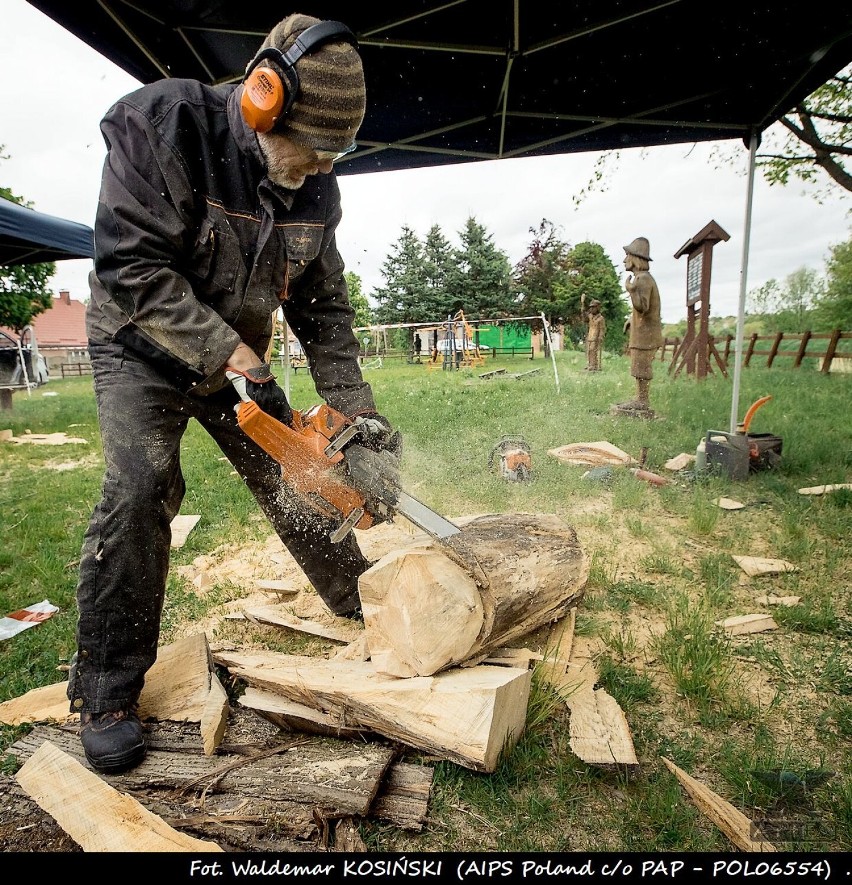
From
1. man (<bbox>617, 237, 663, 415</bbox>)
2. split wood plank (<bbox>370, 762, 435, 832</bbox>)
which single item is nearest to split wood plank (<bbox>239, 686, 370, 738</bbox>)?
split wood plank (<bbox>370, 762, 435, 832</bbox>)

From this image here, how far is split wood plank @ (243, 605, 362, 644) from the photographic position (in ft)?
6.59

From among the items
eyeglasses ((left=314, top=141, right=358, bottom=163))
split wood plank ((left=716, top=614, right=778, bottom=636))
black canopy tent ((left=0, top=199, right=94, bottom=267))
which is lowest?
split wood plank ((left=716, top=614, right=778, bottom=636))

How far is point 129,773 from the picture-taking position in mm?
1390

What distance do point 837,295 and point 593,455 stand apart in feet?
35.8

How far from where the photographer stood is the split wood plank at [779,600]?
2238 mm

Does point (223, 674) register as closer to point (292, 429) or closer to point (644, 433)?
point (292, 429)

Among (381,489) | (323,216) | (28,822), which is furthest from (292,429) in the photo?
(28,822)

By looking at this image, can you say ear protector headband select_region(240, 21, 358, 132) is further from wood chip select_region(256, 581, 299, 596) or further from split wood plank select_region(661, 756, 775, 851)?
split wood plank select_region(661, 756, 775, 851)

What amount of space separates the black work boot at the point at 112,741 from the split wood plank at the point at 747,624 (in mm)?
1943

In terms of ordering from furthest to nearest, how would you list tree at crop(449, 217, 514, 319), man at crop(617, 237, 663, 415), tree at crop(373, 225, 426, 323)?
tree at crop(449, 217, 514, 319) < tree at crop(373, 225, 426, 323) < man at crop(617, 237, 663, 415)

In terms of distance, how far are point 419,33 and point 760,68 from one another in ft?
6.11

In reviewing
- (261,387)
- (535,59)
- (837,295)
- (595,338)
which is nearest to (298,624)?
(261,387)

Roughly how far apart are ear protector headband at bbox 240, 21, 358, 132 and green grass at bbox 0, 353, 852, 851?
1.16 metres

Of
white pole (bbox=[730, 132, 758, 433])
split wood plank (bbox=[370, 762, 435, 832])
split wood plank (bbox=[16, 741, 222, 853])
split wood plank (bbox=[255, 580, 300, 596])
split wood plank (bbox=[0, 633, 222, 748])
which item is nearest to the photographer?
split wood plank (bbox=[16, 741, 222, 853])
